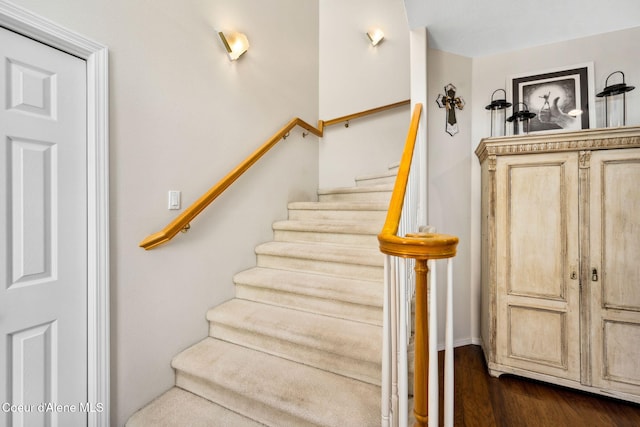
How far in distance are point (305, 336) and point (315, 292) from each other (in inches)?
12.1

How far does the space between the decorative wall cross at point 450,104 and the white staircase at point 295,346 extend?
126 cm

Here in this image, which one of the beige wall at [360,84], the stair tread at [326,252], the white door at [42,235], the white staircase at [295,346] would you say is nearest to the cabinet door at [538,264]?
the white staircase at [295,346]

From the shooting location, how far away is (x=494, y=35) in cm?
253

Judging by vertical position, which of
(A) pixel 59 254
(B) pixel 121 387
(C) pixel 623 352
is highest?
(A) pixel 59 254

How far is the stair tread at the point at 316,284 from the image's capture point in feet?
5.59

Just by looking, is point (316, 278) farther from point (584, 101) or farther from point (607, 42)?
point (607, 42)

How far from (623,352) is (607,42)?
250 centimetres

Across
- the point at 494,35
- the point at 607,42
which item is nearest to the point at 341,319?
the point at 494,35

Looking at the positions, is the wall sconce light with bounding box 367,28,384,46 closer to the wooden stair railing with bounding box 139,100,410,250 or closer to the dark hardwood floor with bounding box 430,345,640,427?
the wooden stair railing with bounding box 139,100,410,250

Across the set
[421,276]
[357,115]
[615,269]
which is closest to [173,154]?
[421,276]

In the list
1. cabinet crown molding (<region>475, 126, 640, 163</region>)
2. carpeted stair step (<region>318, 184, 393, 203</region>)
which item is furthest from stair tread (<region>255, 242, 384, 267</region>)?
cabinet crown molding (<region>475, 126, 640, 163</region>)

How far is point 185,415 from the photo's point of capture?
4.81 feet

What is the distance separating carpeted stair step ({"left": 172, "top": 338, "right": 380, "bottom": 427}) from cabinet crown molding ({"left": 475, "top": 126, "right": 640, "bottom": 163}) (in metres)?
2.02

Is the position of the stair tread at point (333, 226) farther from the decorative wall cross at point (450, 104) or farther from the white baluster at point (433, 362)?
the decorative wall cross at point (450, 104)
